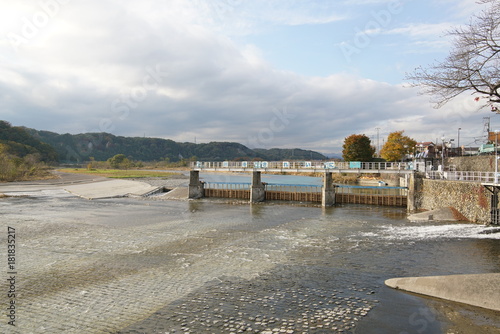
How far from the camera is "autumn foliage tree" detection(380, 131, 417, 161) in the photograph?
98125 mm

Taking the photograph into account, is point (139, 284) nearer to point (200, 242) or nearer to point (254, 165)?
Result: point (200, 242)

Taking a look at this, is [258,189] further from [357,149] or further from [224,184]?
[357,149]

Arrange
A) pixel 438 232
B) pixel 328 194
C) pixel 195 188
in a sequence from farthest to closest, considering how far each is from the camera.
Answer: pixel 195 188 → pixel 328 194 → pixel 438 232

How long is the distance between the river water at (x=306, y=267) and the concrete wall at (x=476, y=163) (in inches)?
766

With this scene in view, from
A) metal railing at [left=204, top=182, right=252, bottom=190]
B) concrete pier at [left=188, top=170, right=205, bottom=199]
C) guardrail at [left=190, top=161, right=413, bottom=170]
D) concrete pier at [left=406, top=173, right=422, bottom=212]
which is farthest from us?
metal railing at [left=204, top=182, right=252, bottom=190]

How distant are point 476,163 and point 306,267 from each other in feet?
151

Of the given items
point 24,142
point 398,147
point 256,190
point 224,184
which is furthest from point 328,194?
point 24,142

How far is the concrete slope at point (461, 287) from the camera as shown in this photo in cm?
1186

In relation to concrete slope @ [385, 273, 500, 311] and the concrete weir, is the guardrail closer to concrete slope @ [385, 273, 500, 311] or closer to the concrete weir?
the concrete weir

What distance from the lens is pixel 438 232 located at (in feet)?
84.8

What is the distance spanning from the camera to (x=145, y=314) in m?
11.2

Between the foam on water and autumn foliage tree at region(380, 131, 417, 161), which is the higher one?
autumn foliage tree at region(380, 131, 417, 161)

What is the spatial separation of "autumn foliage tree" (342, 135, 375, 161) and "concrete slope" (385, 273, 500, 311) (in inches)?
3117

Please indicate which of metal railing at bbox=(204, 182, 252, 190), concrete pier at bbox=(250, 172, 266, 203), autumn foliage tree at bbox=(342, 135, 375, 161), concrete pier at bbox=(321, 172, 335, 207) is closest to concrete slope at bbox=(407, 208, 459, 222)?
concrete pier at bbox=(321, 172, 335, 207)
